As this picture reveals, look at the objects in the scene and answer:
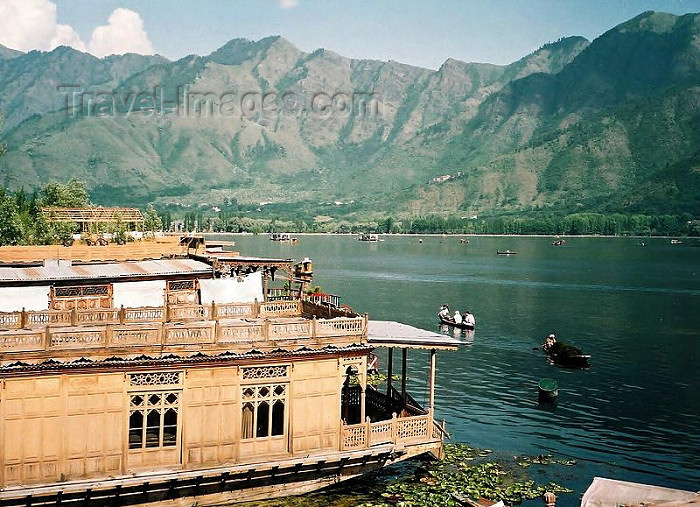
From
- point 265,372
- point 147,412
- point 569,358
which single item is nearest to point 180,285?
point 265,372

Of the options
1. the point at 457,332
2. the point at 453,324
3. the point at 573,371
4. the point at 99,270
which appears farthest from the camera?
the point at 453,324

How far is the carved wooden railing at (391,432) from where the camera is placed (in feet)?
81.0

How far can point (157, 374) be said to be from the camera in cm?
2208

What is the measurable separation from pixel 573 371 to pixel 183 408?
39.0m

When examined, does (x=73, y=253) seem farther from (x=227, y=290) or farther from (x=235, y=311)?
(x=235, y=311)

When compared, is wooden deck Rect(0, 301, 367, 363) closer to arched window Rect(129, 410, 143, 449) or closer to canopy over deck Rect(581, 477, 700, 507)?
arched window Rect(129, 410, 143, 449)

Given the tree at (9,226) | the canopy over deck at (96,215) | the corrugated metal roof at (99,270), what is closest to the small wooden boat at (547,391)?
the corrugated metal roof at (99,270)

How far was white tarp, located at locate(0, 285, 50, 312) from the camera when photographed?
29.3m

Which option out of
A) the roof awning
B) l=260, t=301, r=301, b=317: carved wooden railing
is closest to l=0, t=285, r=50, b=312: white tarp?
l=260, t=301, r=301, b=317: carved wooden railing

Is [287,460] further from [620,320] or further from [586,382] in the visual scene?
[620,320]

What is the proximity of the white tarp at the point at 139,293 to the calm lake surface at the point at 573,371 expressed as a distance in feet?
51.7

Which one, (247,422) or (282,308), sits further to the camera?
(282,308)

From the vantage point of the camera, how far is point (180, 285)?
109 ft

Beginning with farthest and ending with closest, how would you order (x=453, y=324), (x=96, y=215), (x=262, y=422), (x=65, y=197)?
(x=65, y=197) < (x=453, y=324) < (x=96, y=215) < (x=262, y=422)
